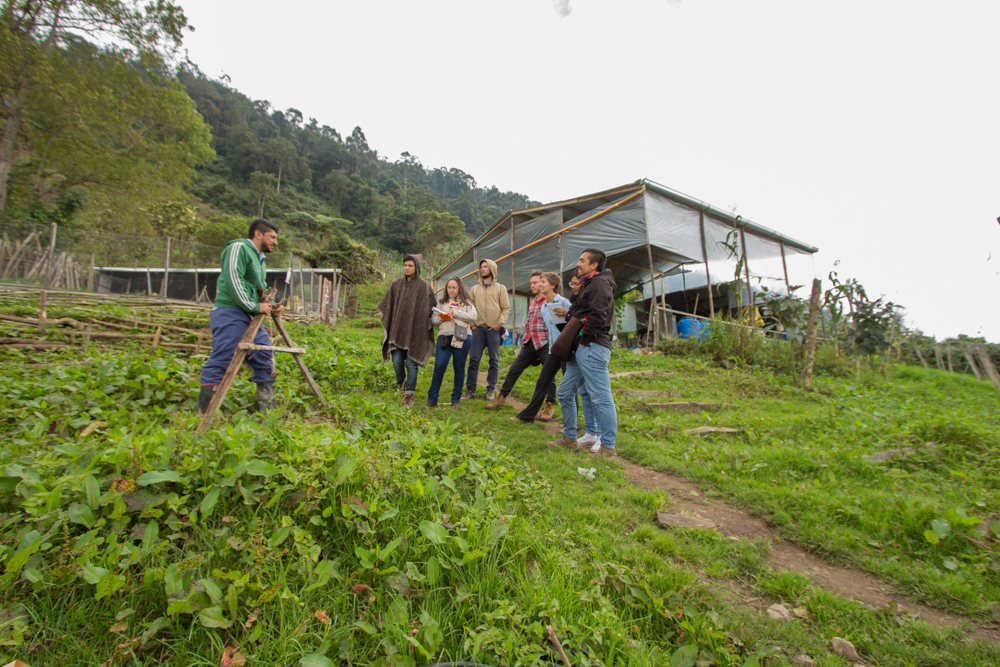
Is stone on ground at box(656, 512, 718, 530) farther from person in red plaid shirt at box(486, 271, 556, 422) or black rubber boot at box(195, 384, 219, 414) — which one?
black rubber boot at box(195, 384, 219, 414)

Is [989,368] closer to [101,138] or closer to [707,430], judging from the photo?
[707,430]

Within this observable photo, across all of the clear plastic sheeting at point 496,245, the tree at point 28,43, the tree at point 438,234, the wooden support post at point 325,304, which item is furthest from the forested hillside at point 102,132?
the clear plastic sheeting at point 496,245

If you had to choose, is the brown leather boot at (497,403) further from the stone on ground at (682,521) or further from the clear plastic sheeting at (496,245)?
the clear plastic sheeting at (496,245)

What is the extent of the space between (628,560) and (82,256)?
19.8 m

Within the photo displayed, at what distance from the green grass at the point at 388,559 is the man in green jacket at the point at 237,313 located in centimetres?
66

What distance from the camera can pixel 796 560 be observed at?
260 cm

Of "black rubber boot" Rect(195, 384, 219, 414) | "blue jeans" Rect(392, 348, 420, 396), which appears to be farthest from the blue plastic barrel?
"black rubber boot" Rect(195, 384, 219, 414)

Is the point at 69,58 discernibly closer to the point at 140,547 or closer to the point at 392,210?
the point at 140,547

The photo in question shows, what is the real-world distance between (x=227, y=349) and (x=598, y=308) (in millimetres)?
3337

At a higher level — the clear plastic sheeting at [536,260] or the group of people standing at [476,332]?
the clear plastic sheeting at [536,260]

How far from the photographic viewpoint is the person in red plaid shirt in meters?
5.41

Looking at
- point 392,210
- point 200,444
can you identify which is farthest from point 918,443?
point 392,210

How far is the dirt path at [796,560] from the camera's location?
2.10 m

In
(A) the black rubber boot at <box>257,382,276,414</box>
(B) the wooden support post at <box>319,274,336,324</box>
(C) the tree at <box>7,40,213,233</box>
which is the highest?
(C) the tree at <box>7,40,213,233</box>
